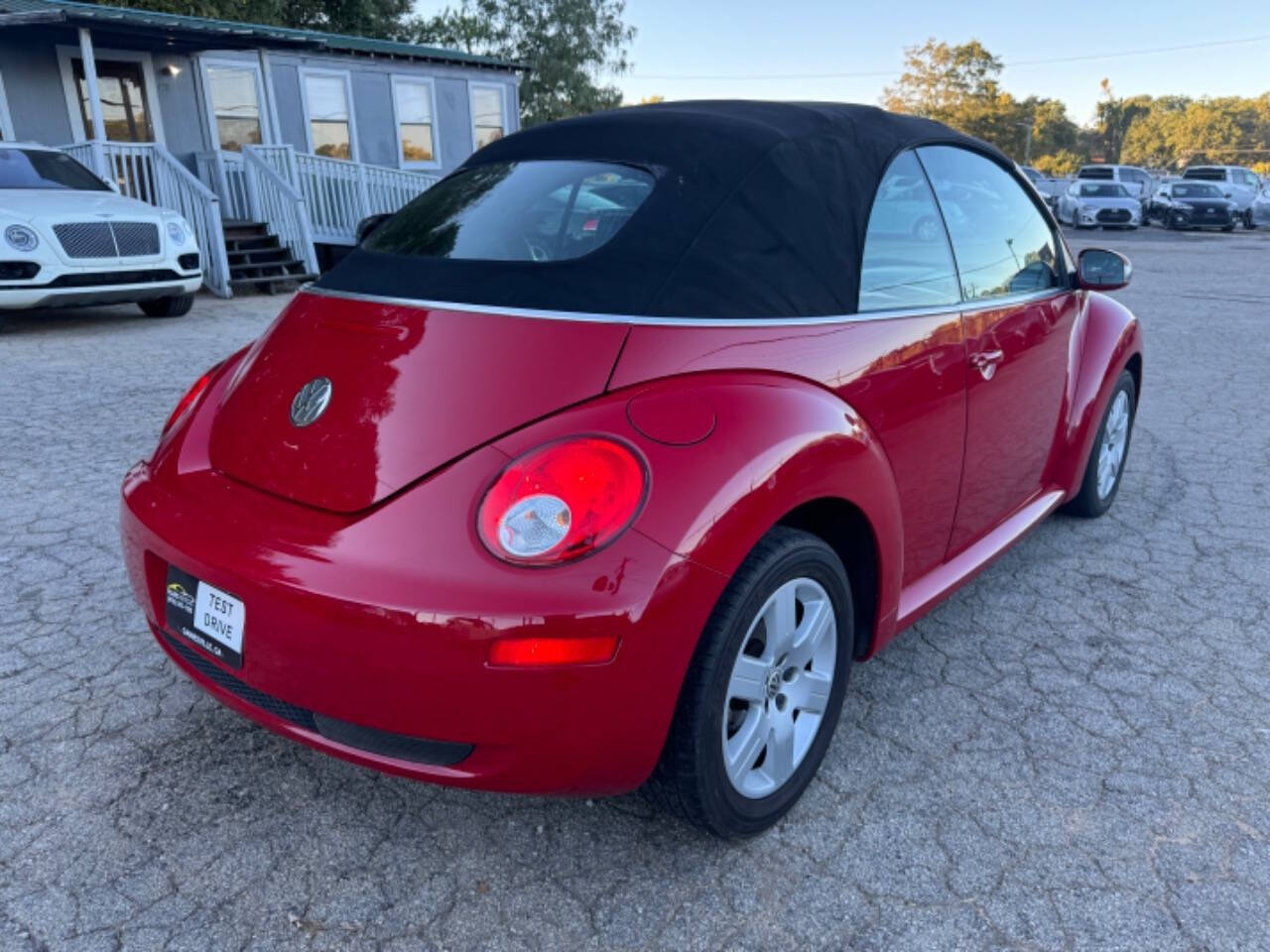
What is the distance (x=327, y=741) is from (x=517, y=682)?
499 millimetres

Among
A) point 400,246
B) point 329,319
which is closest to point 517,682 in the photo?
point 329,319

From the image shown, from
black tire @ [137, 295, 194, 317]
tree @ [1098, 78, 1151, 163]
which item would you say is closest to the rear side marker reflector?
black tire @ [137, 295, 194, 317]

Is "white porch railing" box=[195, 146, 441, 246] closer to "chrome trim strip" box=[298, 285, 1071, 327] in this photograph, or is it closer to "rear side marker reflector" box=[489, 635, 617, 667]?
"chrome trim strip" box=[298, 285, 1071, 327]

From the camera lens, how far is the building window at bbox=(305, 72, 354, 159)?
1630 cm

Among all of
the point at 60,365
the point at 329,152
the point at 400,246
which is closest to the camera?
the point at 400,246

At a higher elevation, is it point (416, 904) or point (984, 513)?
point (984, 513)

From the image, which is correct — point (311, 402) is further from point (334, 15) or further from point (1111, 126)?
point (1111, 126)

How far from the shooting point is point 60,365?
7.50 meters

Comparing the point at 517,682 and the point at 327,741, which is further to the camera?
the point at 327,741

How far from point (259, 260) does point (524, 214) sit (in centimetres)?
1153

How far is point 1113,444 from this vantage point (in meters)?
4.21

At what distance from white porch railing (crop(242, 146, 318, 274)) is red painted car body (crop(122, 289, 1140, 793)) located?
10.9 meters

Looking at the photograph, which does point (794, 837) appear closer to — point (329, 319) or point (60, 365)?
point (329, 319)

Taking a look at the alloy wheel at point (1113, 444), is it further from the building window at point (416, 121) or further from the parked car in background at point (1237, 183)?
the parked car in background at point (1237, 183)
